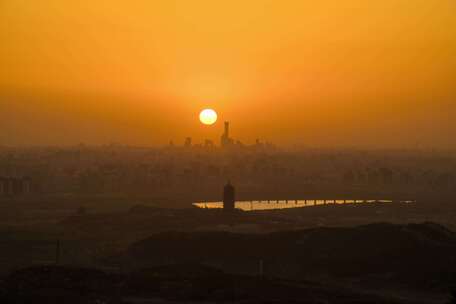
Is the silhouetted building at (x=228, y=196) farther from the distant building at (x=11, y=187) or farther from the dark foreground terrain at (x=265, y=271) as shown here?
the distant building at (x=11, y=187)

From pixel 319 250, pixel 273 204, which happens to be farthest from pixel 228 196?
pixel 273 204

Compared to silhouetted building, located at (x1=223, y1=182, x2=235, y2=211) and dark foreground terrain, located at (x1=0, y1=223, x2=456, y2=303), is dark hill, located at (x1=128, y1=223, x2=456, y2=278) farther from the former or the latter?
silhouetted building, located at (x1=223, y1=182, x2=235, y2=211)

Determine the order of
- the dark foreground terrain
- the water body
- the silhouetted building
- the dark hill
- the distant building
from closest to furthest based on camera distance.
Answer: the dark foreground terrain → the dark hill → the silhouetted building → the water body → the distant building

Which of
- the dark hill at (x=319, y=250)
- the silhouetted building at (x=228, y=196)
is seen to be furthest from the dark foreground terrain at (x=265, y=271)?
the silhouetted building at (x=228, y=196)

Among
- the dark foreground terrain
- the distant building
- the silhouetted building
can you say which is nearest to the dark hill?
the dark foreground terrain

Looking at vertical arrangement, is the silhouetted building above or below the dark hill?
above

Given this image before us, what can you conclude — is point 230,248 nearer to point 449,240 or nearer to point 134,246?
point 134,246

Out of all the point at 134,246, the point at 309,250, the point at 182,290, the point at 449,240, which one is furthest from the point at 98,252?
the point at 449,240

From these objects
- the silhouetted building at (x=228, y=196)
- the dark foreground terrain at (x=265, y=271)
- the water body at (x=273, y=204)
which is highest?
the water body at (x=273, y=204)

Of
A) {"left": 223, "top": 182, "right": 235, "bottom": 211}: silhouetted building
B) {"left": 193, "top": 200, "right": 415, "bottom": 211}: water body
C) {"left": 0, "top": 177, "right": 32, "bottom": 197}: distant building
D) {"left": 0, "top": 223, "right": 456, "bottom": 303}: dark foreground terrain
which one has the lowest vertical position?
{"left": 0, "top": 223, "right": 456, "bottom": 303}: dark foreground terrain

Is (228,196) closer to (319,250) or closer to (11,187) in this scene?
(319,250)

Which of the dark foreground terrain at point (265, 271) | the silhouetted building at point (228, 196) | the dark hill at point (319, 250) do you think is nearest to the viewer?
the dark foreground terrain at point (265, 271)

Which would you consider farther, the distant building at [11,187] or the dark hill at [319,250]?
the distant building at [11,187]
